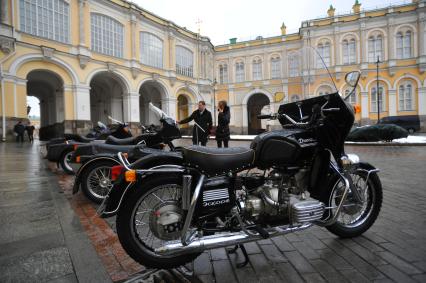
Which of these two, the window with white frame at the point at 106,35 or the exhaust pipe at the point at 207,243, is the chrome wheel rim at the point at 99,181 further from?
the window with white frame at the point at 106,35

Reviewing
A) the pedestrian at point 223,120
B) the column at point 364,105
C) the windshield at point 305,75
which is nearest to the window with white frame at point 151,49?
the windshield at point 305,75

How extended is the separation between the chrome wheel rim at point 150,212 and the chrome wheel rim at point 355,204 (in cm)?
159

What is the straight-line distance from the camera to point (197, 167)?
7.02 feet

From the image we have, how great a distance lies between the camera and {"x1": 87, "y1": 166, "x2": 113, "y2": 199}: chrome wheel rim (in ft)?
14.1

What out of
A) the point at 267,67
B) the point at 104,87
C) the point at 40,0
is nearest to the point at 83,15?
the point at 40,0

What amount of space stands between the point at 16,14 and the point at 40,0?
2368 millimetres

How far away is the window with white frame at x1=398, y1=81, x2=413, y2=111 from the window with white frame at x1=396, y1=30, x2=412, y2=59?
326 centimetres

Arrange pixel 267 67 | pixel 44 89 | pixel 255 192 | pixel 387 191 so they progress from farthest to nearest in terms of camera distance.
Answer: pixel 267 67 < pixel 44 89 < pixel 387 191 < pixel 255 192

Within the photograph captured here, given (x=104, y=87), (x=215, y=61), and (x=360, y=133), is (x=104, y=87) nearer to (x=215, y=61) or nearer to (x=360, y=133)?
(x=215, y=61)

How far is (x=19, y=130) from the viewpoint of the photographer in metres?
17.8

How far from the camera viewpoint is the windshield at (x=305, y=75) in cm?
3269

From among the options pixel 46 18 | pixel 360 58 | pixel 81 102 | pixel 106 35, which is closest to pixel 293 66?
pixel 360 58

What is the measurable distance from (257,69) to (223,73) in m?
5.13

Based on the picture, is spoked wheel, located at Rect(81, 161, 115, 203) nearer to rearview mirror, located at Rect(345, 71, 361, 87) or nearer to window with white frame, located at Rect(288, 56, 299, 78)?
rearview mirror, located at Rect(345, 71, 361, 87)
